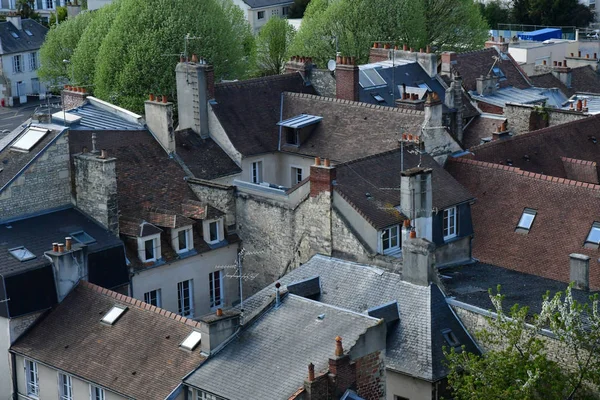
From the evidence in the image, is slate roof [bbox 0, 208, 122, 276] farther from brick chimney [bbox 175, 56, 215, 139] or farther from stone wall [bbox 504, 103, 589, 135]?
stone wall [bbox 504, 103, 589, 135]

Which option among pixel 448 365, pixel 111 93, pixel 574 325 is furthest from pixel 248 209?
pixel 111 93

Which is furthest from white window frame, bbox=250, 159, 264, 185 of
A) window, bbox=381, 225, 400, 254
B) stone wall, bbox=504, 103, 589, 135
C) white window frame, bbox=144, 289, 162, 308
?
stone wall, bbox=504, 103, 589, 135

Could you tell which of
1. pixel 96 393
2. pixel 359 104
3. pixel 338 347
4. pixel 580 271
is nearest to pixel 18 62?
pixel 359 104

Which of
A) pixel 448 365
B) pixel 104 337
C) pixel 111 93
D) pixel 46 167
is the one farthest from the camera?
pixel 111 93

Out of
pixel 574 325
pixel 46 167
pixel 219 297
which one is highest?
pixel 46 167

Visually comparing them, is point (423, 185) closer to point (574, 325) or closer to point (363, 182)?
point (363, 182)
